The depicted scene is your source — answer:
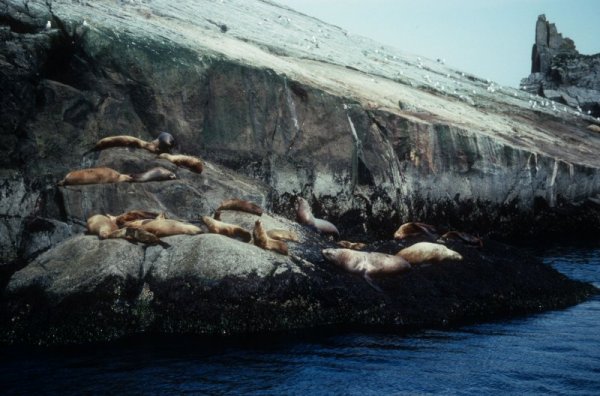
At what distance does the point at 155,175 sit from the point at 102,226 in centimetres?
226

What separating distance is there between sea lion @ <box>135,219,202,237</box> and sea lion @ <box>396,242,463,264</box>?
3.97 m

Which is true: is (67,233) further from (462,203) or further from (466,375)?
(462,203)

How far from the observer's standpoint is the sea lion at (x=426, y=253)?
11.0 metres

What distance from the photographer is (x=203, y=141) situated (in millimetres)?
14453

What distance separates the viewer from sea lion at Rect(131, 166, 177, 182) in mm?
11758

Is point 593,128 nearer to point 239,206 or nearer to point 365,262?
point 365,262

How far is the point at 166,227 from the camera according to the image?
32.9 ft

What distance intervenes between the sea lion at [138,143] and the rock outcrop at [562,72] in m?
37.3

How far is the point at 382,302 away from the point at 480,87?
22.7 m

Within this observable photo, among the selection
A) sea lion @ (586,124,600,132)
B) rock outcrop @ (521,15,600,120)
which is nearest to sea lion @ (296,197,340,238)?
sea lion @ (586,124,600,132)

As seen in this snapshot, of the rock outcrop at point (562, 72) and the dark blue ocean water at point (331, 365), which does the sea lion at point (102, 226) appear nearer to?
the dark blue ocean water at point (331, 365)

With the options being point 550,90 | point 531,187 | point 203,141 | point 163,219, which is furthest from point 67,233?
point 550,90

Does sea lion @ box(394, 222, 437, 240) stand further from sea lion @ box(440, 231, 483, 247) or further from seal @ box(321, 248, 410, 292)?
seal @ box(321, 248, 410, 292)

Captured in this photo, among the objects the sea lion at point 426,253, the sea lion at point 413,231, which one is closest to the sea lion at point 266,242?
the sea lion at point 426,253
